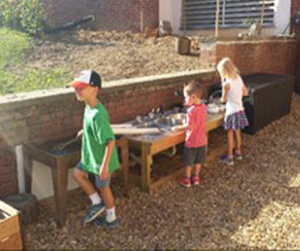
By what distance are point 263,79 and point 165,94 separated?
2.31 meters

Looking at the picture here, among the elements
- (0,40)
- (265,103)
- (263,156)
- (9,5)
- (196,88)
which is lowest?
(263,156)

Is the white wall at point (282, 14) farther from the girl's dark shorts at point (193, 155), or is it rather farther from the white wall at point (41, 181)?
the white wall at point (41, 181)

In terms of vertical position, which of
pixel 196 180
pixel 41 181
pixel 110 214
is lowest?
pixel 196 180

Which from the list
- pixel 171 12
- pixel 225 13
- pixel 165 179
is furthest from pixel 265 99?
pixel 171 12

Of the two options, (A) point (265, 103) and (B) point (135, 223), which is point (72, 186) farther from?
(A) point (265, 103)

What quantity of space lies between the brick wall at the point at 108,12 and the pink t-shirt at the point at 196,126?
8.24 m

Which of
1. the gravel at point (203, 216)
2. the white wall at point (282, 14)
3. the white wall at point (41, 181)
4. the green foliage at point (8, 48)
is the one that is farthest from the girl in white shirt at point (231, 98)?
the white wall at point (282, 14)

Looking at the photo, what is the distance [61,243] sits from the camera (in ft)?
10.9

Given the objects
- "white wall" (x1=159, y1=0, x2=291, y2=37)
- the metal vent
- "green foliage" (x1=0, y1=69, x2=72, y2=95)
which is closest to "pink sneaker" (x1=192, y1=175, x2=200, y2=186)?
"green foliage" (x1=0, y1=69, x2=72, y2=95)

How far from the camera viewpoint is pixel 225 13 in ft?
37.3

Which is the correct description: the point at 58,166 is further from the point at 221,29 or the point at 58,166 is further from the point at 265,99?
the point at 221,29

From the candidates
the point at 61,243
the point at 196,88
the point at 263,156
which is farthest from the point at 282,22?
the point at 61,243

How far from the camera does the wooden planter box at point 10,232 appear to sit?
291cm

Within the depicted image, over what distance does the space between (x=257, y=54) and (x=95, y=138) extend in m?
5.86
